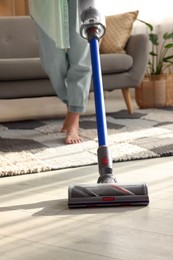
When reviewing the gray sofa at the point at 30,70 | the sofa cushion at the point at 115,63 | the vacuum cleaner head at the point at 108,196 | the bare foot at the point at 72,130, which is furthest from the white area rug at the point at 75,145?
the vacuum cleaner head at the point at 108,196

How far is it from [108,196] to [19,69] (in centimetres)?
196

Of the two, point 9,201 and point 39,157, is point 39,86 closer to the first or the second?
point 39,157

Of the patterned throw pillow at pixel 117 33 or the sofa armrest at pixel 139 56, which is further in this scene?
the patterned throw pillow at pixel 117 33

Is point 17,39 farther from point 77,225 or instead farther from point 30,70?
point 77,225

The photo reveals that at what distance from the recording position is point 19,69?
296cm

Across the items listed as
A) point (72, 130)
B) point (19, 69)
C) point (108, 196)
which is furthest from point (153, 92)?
point (108, 196)

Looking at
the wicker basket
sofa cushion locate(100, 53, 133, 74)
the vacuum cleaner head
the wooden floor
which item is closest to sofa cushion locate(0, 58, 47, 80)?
sofa cushion locate(100, 53, 133, 74)

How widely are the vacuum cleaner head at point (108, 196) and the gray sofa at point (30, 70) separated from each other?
1929 millimetres

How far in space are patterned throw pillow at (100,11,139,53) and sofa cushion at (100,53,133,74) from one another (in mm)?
186

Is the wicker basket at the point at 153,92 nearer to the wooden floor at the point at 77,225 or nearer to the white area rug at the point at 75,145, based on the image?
the white area rug at the point at 75,145

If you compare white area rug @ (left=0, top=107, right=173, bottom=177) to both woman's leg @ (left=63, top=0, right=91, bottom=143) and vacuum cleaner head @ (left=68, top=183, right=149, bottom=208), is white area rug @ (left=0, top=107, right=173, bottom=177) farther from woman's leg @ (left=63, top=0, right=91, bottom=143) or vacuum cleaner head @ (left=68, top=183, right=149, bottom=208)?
vacuum cleaner head @ (left=68, top=183, right=149, bottom=208)

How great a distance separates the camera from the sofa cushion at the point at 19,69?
2.95 meters

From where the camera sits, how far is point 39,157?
1824mm

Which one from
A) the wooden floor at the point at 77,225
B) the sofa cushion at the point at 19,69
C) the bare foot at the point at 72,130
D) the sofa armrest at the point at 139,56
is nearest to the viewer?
the wooden floor at the point at 77,225
